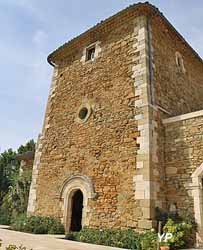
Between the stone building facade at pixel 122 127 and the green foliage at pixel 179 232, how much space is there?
37cm

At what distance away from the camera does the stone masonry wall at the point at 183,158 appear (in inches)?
290

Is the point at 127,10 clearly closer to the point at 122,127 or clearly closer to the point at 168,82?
the point at 168,82

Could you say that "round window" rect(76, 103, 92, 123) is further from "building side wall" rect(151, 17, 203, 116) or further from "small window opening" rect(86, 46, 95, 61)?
"building side wall" rect(151, 17, 203, 116)

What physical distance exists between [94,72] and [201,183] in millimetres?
5574

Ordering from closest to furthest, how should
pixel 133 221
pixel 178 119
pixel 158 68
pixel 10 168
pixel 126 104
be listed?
pixel 133 221
pixel 178 119
pixel 126 104
pixel 158 68
pixel 10 168

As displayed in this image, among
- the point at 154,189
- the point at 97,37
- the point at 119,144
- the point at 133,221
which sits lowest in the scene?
the point at 133,221

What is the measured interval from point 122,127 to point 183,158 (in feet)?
6.63

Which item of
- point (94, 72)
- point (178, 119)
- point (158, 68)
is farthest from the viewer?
point (94, 72)

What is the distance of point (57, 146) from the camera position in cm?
1046

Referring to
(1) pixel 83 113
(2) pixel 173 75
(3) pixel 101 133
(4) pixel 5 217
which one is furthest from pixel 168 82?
(4) pixel 5 217

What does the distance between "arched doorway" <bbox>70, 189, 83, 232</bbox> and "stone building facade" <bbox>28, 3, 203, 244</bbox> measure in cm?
4

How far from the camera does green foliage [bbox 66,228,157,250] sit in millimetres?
6099

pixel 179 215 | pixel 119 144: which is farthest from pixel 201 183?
pixel 119 144

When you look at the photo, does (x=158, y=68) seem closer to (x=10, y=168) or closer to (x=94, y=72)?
(x=94, y=72)
